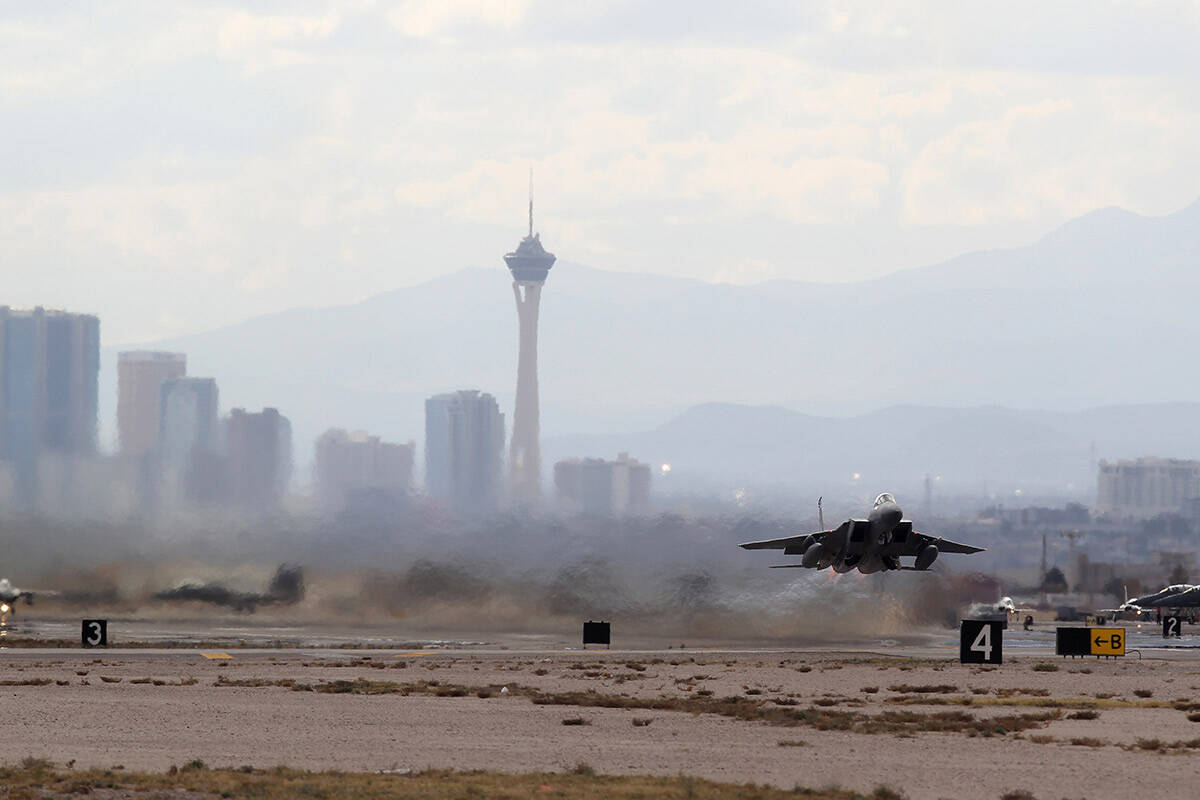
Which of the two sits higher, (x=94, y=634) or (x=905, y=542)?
(x=905, y=542)

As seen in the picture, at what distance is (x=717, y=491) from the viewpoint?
146000 millimetres

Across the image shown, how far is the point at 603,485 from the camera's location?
14825 centimetres

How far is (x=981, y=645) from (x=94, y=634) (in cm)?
5176

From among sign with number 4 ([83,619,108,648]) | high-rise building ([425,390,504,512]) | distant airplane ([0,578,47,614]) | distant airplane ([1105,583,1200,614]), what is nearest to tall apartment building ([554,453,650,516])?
high-rise building ([425,390,504,512])

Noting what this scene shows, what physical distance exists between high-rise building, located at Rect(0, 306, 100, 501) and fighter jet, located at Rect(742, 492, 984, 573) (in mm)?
67113

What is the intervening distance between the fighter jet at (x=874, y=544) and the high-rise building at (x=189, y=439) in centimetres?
5838

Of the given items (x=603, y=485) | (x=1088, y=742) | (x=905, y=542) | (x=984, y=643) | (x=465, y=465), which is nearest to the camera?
(x=1088, y=742)

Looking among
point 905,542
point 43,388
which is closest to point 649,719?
point 905,542

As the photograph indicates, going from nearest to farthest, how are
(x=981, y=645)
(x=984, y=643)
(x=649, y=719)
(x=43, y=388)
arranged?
(x=649, y=719) → (x=981, y=645) → (x=984, y=643) → (x=43, y=388)

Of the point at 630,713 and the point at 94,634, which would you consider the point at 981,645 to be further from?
the point at 94,634

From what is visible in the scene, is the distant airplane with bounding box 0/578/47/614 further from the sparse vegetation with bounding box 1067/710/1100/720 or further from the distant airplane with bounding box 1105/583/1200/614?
the distant airplane with bounding box 1105/583/1200/614

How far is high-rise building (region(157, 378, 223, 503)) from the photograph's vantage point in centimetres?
12612

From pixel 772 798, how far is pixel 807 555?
171 ft

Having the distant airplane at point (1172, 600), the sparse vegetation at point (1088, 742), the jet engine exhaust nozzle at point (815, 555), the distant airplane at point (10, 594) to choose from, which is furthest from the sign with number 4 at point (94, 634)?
the distant airplane at point (1172, 600)
